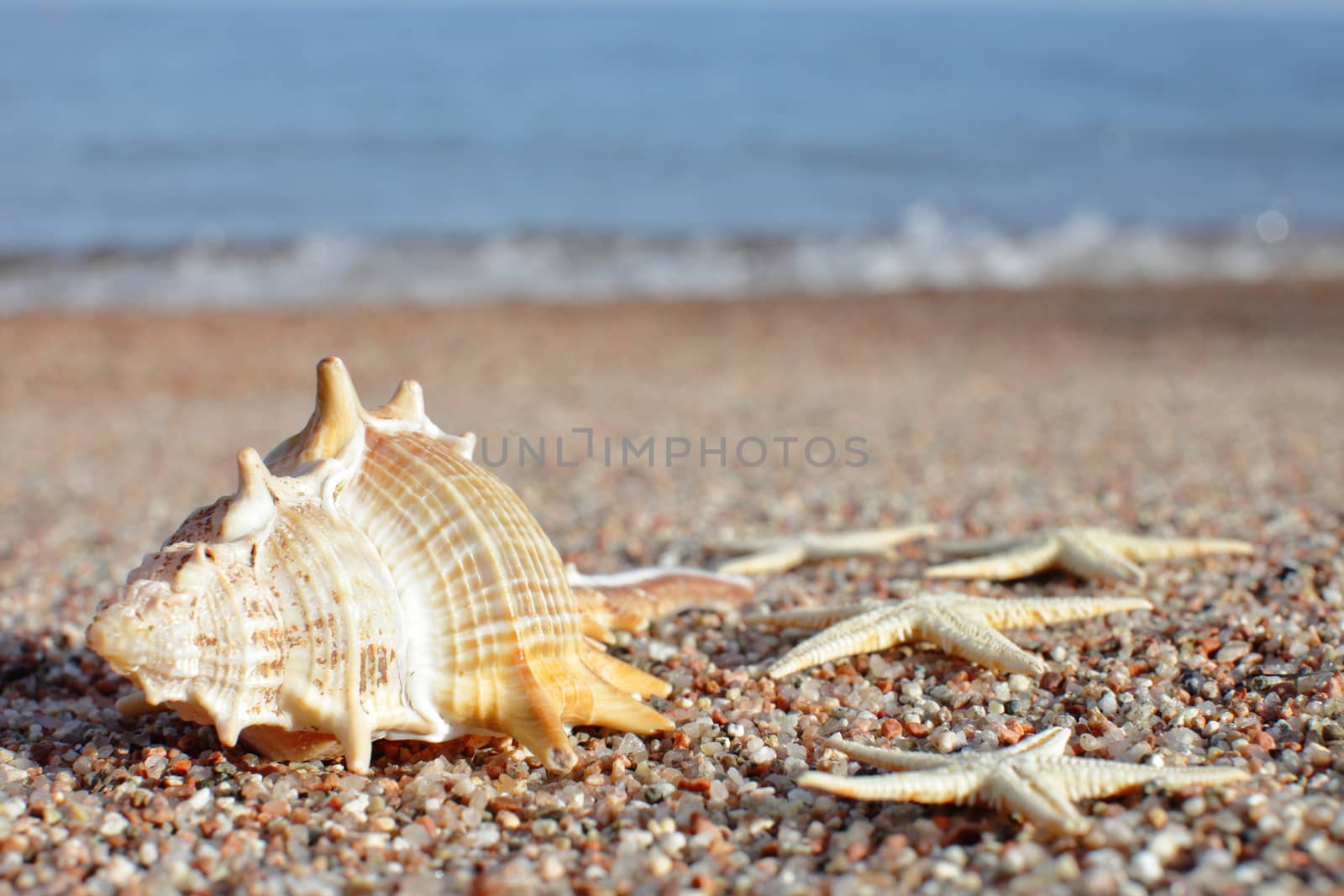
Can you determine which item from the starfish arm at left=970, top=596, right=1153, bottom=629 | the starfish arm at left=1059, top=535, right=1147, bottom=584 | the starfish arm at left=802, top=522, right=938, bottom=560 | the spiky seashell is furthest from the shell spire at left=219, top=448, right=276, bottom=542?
the starfish arm at left=1059, top=535, right=1147, bottom=584

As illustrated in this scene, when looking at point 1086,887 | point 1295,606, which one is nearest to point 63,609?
point 1086,887

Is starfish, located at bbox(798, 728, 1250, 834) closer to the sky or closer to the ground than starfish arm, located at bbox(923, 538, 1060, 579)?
closer to the ground

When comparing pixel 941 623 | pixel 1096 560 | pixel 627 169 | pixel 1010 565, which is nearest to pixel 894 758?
pixel 941 623

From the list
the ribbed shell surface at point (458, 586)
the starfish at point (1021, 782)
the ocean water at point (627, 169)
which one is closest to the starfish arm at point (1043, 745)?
the starfish at point (1021, 782)

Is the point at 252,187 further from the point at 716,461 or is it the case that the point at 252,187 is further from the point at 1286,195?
the point at 1286,195

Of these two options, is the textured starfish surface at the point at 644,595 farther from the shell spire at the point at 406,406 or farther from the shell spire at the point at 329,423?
the shell spire at the point at 329,423

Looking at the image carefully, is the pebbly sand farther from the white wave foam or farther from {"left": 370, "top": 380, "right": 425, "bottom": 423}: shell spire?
the white wave foam

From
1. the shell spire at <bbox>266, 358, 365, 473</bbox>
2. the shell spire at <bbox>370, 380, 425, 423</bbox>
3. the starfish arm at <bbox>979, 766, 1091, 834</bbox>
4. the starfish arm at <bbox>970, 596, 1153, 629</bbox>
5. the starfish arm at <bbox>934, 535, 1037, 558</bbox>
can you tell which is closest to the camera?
the starfish arm at <bbox>979, 766, 1091, 834</bbox>
